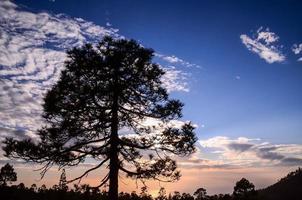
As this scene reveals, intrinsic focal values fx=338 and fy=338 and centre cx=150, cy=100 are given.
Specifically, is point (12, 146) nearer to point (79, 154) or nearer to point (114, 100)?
point (79, 154)

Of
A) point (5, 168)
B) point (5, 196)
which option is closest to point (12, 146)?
point (5, 196)

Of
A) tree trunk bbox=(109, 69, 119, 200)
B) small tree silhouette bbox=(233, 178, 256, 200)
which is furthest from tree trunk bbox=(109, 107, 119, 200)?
small tree silhouette bbox=(233, 178, 256, 200)

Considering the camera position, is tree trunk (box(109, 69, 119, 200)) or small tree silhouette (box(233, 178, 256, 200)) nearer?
tree trunk (box(109, 69, 119, 200))

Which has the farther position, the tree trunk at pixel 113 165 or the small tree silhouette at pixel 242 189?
the small tree silhouette at pixel 242 189

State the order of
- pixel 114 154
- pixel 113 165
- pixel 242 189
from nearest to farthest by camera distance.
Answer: pixel 113 165, pixel 114 154, pixel 242 189

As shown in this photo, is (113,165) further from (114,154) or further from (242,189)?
(242,189)

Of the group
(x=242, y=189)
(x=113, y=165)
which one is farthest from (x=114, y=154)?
(x=242, y=189)

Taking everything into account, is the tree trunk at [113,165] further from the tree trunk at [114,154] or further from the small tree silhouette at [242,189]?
the small tree silhouette at [242,189]

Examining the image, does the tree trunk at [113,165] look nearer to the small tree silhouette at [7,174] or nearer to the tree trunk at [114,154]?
the tree trunk at [114,154]

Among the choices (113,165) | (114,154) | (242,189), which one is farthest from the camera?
(242,189)

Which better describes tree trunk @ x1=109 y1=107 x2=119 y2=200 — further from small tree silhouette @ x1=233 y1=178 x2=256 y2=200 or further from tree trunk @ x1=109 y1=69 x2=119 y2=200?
small tree silhouette @ x1=233 y1=178 x2=256 y2=200

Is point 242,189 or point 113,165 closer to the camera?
point 113,165

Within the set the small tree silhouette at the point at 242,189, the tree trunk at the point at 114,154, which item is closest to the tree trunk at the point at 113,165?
the tree trunk at the point at 114,154

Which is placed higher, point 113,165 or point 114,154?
point 114,154
